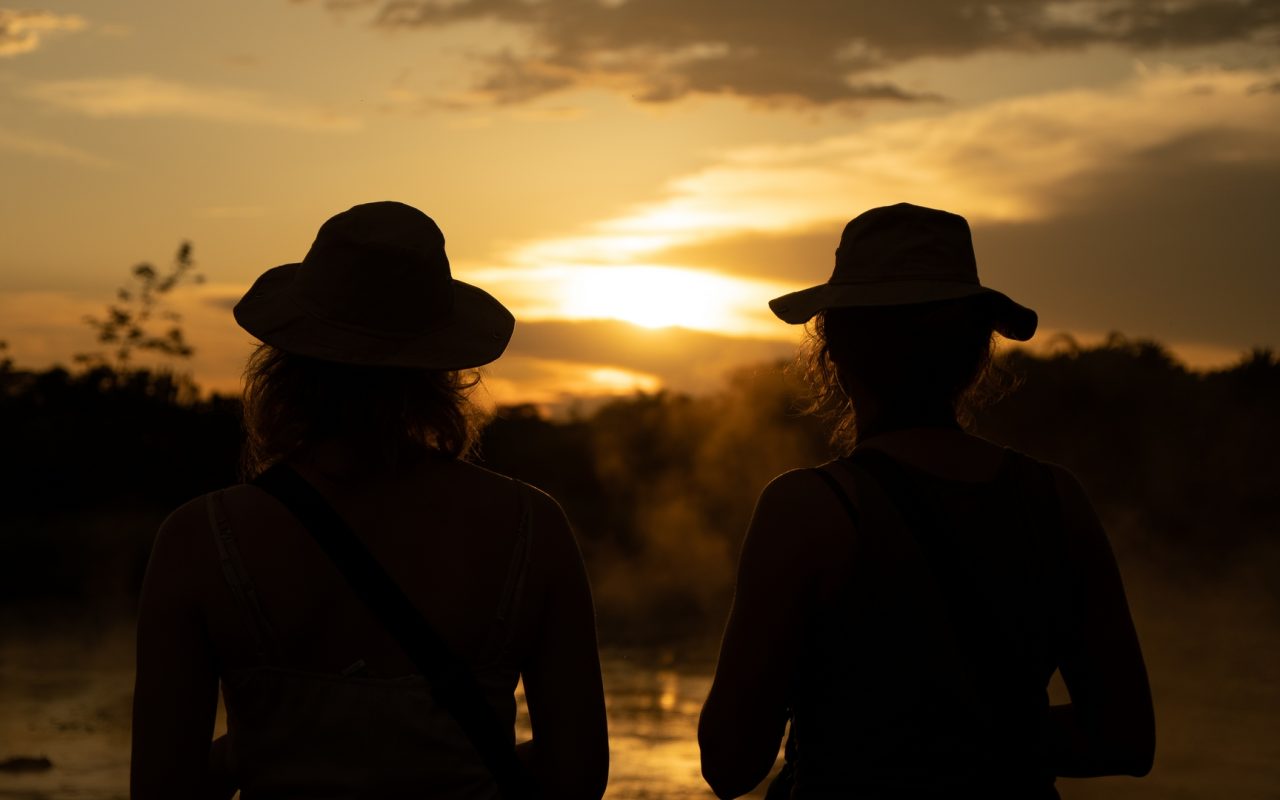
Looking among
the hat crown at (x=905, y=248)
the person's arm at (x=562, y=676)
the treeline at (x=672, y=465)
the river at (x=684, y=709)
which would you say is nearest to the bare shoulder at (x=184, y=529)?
the person's arm at (x=562, y=676)

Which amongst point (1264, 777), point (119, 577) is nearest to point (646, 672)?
point (1264, 777)

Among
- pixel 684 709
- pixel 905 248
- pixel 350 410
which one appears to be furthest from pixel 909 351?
pixel 684 709

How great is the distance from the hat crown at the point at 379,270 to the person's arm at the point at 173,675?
13.8 inches

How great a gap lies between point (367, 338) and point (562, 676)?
550mm

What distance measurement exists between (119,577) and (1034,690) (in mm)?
21366

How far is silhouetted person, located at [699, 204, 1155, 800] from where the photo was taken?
186 centimetres

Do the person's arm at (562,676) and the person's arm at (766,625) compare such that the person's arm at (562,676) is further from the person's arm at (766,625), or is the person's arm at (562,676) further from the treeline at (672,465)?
the treeline at (672,465)

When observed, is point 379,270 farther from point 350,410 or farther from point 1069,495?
point 1069,495

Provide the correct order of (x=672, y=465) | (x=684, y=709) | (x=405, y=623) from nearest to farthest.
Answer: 1. (x=405, y=623)
2. (x=684, y=709)
3. (x=672, y=465)

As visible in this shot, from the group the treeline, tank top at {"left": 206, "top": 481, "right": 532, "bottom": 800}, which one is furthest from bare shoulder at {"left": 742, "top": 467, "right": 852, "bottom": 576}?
the treeline

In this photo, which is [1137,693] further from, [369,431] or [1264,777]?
[1264,777]

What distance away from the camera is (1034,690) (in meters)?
1.91

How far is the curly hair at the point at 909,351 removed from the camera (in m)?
1.97

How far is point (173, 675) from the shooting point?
1.77m
